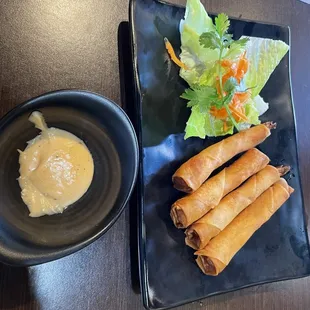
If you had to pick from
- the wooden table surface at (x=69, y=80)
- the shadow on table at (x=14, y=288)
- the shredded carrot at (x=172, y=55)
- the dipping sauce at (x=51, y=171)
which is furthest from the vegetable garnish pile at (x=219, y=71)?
the shadow on table at (x=14, y=288)

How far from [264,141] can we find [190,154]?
1.18 feet

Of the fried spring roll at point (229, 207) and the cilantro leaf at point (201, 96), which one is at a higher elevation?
the cilantro leaf at point (201, 96)

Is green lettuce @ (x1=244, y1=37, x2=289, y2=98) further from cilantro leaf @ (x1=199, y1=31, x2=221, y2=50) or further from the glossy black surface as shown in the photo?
cilantro leaf @ (x1=199, y1=31, x2=221, y2=50)

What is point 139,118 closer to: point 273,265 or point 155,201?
point 155,201

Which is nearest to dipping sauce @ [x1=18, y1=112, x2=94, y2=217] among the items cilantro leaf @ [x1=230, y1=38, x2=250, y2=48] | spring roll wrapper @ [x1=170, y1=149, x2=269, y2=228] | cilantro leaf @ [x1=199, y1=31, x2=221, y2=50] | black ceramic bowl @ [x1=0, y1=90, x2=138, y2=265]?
black ceramic bowl @ [x1=0, y1=90, x2=138, y2=265]

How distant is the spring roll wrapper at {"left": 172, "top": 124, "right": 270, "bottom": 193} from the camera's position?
4.84ft

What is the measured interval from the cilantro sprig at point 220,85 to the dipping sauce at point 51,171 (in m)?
0.49

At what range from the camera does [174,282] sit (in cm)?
143

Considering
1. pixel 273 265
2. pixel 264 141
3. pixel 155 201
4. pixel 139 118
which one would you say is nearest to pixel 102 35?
pixel 139 118

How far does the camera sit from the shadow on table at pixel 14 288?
49.4 inches

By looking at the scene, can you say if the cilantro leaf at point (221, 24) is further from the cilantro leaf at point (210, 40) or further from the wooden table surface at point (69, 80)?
the wooden table surface at point (69, 80)

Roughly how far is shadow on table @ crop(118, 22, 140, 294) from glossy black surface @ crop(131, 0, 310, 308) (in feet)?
0.19

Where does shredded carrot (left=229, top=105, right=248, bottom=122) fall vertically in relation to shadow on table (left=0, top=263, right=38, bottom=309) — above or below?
above

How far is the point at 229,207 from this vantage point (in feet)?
5.18
